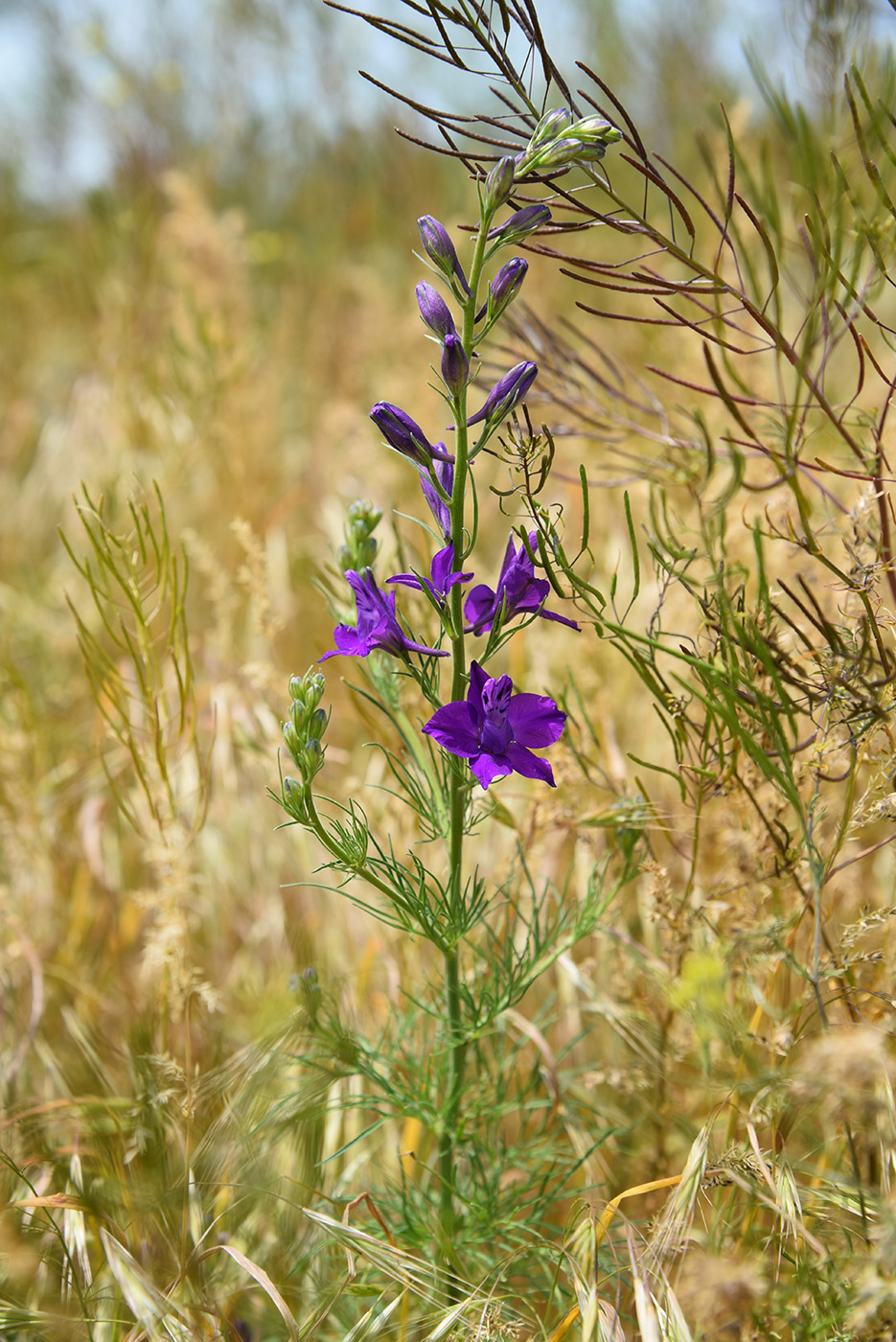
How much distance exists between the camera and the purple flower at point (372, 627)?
1151 mm

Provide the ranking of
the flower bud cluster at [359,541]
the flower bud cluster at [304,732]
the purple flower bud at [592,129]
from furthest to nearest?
the flower bud cluster at [359,541], the flower bud cluster at [304,732], the purple flower bud at [592,129]

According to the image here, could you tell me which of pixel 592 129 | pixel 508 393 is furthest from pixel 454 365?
pixel 592 129

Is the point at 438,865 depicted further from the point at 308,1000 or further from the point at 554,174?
the point at 554,174

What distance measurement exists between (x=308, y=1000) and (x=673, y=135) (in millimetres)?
8326

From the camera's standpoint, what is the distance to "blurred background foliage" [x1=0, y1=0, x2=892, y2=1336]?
155 cm

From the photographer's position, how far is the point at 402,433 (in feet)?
3.68

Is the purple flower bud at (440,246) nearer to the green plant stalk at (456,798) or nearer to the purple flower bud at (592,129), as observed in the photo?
the green plant stalk at (456,798)

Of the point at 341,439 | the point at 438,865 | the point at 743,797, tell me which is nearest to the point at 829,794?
the point at 743,797

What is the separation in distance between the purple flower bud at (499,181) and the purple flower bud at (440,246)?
7 cm

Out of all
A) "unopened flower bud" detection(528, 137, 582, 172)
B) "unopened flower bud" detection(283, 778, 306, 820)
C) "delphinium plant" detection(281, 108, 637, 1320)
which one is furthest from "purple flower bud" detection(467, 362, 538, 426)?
"unopened flower bud" detection(283, 778, 306, 820)

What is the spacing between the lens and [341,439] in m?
3.90

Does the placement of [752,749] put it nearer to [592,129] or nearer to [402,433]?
[402,433]

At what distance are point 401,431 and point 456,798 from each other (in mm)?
486

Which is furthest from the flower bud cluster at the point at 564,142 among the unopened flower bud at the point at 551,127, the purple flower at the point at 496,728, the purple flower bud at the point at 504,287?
the purple flower at the point at 496,728
